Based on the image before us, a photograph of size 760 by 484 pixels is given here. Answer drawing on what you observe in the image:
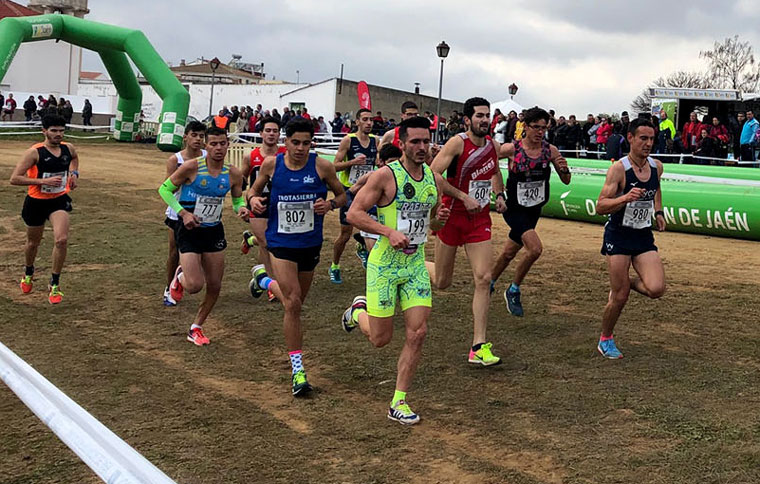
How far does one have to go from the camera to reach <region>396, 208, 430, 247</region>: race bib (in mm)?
5625

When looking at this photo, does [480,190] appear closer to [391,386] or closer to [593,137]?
[391,386]

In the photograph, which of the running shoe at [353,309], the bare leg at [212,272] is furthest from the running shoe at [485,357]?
the bare leg at [212,272]

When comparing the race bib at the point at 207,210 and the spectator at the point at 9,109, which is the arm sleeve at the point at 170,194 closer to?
the race bib at the point at 207,210

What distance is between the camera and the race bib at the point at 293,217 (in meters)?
6.33

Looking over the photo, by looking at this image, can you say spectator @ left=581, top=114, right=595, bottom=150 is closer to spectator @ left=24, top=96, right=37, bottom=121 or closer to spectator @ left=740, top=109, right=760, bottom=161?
spectator @ left=740, top=109, right=760, bottom=161

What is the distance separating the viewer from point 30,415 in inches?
217

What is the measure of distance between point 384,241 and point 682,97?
20527 millimetres

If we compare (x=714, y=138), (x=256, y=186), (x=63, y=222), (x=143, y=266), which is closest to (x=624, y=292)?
(x=256, y=186)

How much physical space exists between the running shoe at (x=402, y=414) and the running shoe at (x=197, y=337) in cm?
265

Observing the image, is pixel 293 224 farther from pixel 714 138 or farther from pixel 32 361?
pixel 714 138

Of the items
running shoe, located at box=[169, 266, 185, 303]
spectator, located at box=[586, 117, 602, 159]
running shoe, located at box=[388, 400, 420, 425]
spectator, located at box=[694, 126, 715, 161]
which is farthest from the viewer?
spectator, located at box=[586, 117, 602, 159]

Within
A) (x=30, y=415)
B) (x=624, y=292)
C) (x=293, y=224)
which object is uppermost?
(x=293, y=224)

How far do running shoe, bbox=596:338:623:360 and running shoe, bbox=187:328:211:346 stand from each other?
3.58 metres

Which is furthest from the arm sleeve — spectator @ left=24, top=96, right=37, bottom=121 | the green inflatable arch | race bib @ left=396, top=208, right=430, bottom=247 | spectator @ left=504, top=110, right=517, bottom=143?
spectator @ left=24, top=96, right=37, bottom=121
